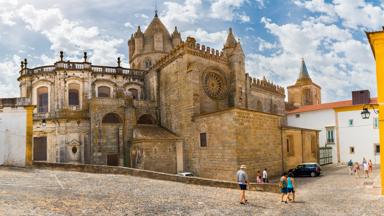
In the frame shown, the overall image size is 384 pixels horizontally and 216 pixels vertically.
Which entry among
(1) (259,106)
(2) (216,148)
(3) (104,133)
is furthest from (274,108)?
(3) (104,133)

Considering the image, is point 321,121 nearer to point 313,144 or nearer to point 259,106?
point 313,144

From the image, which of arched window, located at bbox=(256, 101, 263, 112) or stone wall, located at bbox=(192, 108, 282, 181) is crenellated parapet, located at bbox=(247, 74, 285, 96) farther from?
stone wall, located at bbox=(192, 108, 282, 181)

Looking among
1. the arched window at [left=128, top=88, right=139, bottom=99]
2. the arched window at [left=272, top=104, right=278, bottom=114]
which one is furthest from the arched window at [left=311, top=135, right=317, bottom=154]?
the arched window at [left=128, top=88, right=139, bottom=99]

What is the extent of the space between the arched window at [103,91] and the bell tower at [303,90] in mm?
38263

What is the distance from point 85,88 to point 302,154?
71.4ft

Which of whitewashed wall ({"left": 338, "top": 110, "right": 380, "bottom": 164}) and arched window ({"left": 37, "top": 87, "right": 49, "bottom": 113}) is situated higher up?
arched window ({"left": 37, "top": 87, "right": 49, "bottom": 113})

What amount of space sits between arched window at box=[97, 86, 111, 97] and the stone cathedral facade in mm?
99

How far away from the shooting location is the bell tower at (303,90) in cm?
5991

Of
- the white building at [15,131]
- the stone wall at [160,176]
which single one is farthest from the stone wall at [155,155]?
the white building at [15,131]

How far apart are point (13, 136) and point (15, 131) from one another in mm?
299

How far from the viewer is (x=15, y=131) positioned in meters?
18.0

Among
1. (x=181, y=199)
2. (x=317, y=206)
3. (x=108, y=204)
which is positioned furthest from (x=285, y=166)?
(x=108, y=204)

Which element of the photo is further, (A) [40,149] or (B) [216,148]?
(A) [40,149]

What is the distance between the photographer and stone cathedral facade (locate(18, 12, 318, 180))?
22922 millimetres
